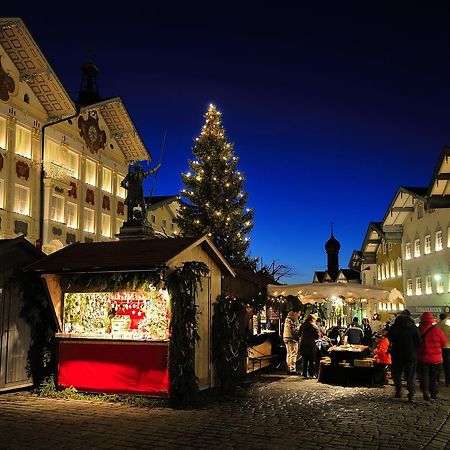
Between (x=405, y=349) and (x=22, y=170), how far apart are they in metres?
22.2

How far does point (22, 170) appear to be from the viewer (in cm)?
2903

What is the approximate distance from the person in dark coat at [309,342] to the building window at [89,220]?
2156 cm

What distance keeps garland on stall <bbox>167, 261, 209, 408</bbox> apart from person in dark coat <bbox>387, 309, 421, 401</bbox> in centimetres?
441

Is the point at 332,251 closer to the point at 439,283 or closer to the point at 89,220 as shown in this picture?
the point at 439,283

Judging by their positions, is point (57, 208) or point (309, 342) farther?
point (57, 208)

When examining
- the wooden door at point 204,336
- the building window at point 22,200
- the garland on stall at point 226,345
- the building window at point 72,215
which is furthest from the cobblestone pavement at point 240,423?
the building window at point 72,215

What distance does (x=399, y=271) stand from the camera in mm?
44469

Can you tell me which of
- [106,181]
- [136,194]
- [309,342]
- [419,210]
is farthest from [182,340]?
[419,210]

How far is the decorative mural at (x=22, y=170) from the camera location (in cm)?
2869

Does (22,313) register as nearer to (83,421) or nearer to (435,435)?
(83,421)

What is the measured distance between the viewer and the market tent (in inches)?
737

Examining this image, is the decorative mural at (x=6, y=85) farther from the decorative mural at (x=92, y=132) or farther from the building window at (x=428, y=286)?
the building window at (x=428, y=286)

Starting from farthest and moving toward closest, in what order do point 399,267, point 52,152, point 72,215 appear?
point 399,267 < point 72,215 < point 52,152

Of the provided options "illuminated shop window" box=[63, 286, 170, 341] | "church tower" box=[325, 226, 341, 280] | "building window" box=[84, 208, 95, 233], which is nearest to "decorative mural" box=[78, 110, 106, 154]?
"building window" box=[84, 208, 95, 233]
